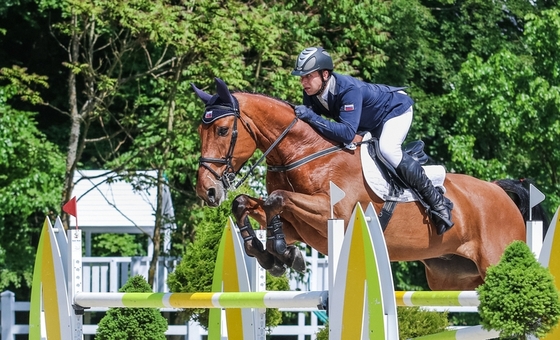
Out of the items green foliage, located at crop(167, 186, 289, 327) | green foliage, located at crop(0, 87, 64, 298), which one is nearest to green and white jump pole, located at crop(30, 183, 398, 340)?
green foliage, located at crop(167, 186, 289, 327)

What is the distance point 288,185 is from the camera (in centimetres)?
549

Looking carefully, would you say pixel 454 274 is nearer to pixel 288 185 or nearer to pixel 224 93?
pixel 288 185

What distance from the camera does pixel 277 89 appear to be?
36.2 feet

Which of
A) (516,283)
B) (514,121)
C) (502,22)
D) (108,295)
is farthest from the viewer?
(502,22)

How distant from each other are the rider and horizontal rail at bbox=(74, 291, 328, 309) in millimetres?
1088

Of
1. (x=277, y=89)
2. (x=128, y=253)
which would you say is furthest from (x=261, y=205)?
(x=128, y=253)

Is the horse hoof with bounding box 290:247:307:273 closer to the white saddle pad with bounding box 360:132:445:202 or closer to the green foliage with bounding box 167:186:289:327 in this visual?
the white saddle pad with bounding box 360:132:445:202

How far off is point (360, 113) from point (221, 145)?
0.83 m

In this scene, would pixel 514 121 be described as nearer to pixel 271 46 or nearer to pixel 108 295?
pixel 271 46

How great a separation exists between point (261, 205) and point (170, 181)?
23.9ft

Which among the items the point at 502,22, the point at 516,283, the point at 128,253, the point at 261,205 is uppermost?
the point at 502,22

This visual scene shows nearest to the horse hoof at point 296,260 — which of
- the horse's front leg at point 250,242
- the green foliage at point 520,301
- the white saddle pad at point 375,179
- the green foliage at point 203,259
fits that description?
the horse's front leg at point 250,242

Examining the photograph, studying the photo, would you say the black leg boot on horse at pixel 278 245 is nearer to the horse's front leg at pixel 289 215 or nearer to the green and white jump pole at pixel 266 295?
the horse's front leg at pixel 289 215

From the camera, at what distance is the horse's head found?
5.10 m
